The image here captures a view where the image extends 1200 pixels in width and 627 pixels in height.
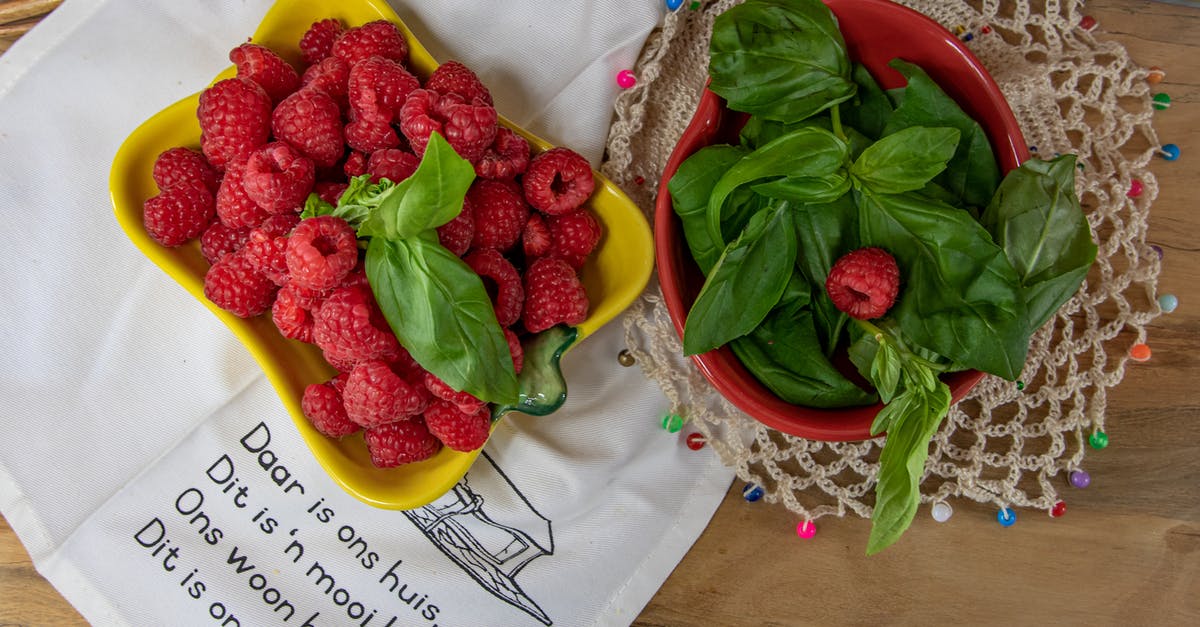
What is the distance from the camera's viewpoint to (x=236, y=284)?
29.8 inches

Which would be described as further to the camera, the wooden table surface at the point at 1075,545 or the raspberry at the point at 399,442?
the wooden table surface at the point at 1075,545

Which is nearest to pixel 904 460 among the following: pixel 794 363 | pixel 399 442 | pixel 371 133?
pixel 794 363

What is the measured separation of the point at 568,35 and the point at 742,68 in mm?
266

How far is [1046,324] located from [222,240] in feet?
2.86

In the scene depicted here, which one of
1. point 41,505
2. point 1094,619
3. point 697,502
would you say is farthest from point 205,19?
point 1094,619

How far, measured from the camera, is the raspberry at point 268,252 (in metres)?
0.73

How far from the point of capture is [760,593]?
946 mm

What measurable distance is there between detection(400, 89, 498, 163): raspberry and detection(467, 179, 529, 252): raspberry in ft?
0.14

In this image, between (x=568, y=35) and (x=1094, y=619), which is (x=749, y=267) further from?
(x=1094, y=619)

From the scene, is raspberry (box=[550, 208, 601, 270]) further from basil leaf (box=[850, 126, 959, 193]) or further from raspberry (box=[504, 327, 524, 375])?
basil leaf (box=[850, 126, 959, 193])

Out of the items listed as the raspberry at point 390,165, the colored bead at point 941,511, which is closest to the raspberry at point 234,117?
the raspberry at point 390,165

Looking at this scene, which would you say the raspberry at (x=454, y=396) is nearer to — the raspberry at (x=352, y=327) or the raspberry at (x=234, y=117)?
the raspberry at (x=352, y=327)

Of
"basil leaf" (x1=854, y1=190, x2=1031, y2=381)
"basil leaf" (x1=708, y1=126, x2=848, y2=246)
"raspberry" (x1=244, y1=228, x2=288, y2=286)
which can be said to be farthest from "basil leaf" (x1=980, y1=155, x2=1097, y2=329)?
"raspberry" (x1=244, y1=228, x2=288, y2=286)

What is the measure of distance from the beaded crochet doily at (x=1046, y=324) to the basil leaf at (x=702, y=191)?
5.4 inches
